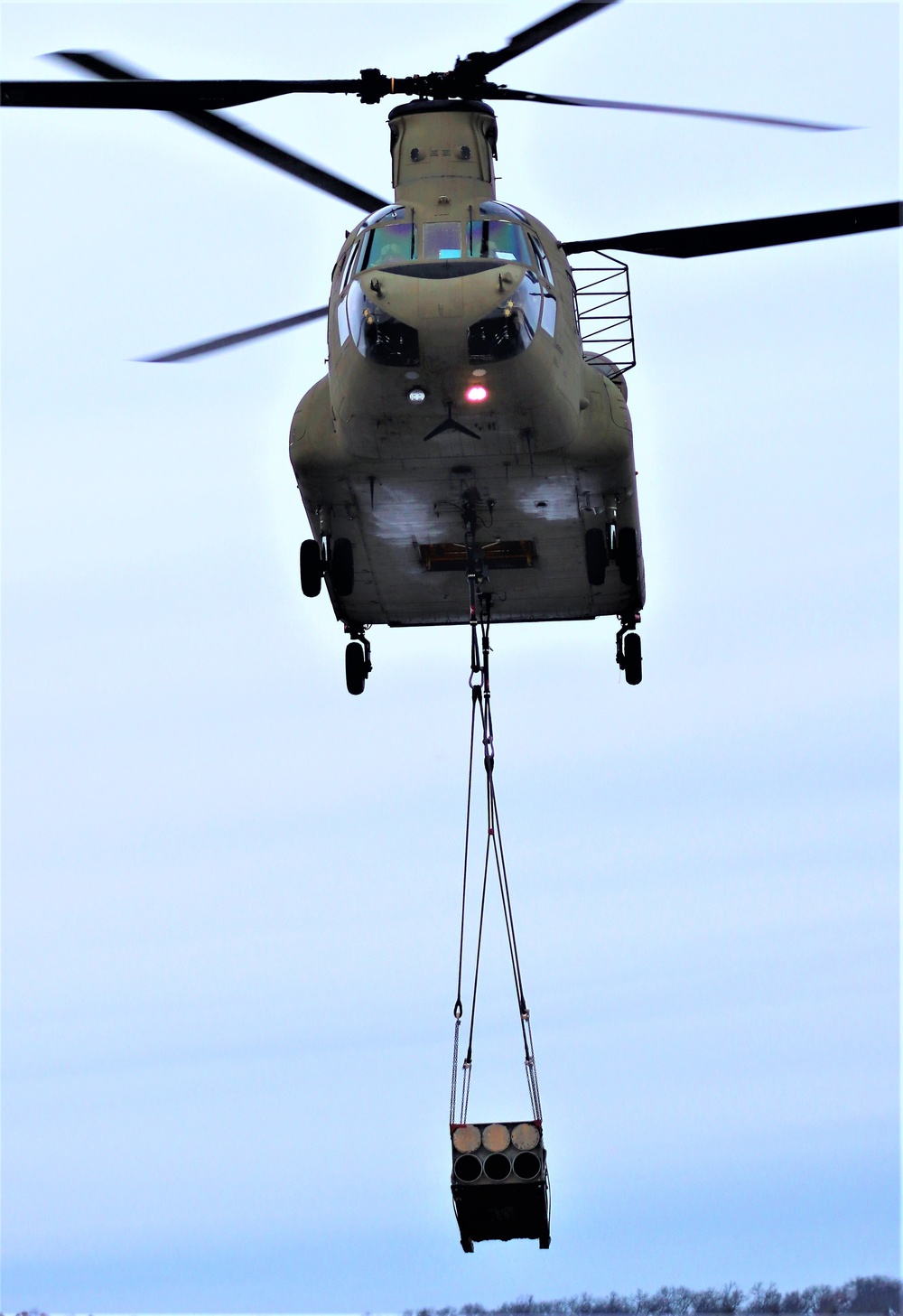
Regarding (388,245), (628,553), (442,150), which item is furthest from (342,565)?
(442,150)

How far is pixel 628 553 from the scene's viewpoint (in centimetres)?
2400

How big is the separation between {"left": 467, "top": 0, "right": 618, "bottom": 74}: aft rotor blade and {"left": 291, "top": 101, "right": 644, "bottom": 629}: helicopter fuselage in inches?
37.6

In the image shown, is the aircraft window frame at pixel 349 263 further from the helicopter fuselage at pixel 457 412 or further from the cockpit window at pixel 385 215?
the cockpit window at pixel 385 215

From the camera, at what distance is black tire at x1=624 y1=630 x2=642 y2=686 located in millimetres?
25812

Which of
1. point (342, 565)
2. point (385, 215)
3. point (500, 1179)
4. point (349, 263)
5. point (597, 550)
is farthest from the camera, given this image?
point (342, 565)

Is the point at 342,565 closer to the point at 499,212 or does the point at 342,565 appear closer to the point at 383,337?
the point at 383,337

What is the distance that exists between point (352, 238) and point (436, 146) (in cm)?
174

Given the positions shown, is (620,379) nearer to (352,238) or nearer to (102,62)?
(352,238)

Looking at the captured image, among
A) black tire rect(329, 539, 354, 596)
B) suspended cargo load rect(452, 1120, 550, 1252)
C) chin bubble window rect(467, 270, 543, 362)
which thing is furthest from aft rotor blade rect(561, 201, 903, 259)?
suspended cargo load rect(452, 1120, 550, 1252)

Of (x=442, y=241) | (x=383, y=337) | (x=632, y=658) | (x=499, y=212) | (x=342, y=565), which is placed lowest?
(x=632, y=658)

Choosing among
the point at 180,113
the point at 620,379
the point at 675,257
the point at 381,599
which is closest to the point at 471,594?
the point at 381,599

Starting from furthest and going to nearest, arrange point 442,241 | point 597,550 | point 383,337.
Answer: point 597,550 < point 442,241 < point 383,337

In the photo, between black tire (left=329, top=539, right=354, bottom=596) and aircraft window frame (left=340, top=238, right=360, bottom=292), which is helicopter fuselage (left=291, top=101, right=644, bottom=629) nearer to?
aircraft window frame (left=340, top=238, right=360, bottom=292)

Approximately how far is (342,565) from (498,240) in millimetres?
4319
